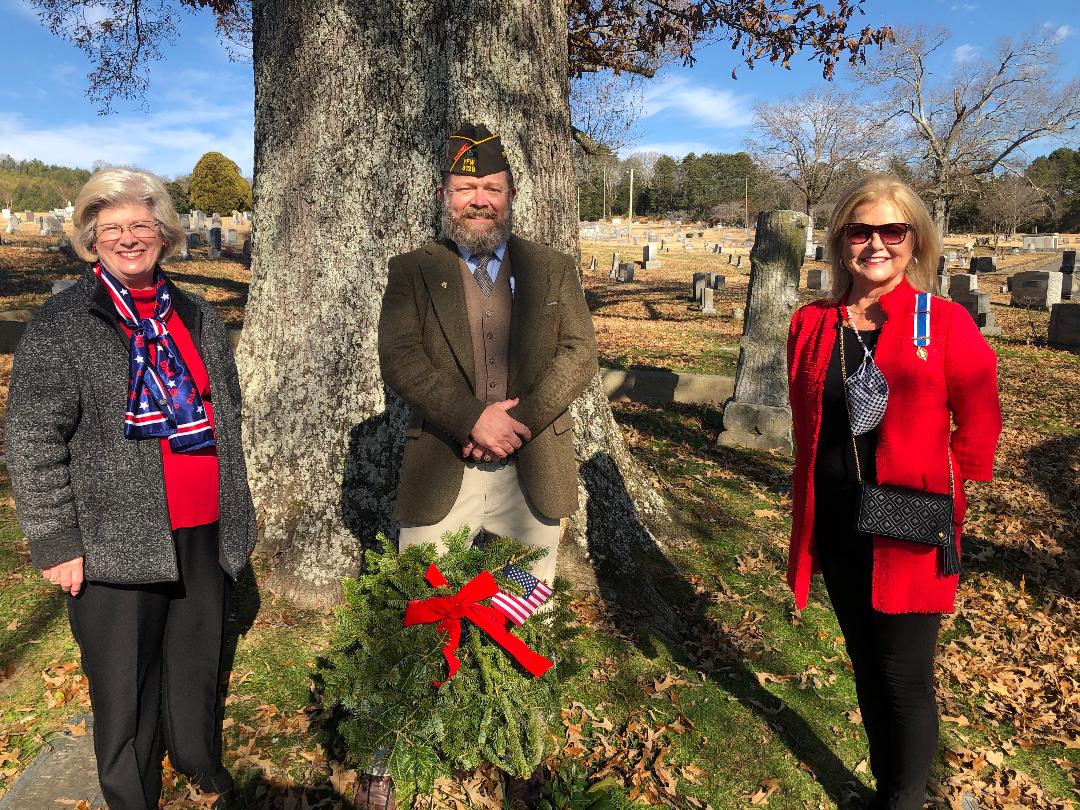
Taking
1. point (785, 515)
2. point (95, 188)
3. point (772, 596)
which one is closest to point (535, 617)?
point (95, 188)

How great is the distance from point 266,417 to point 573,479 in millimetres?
2092

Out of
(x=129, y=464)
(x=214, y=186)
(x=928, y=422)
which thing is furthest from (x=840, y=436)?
(x=214, y=186)

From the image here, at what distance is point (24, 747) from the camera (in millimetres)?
3092

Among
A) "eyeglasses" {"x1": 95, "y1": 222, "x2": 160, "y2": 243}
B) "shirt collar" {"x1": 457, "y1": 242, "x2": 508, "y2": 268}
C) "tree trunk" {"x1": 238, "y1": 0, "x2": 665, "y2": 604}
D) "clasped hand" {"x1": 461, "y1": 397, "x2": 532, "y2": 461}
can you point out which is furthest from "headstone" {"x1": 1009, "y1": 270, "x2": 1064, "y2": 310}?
"eyeglasses" {"x1": 95, "y1": 222, "x2": 160, "y2": 243}

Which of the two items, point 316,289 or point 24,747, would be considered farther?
point 316,289

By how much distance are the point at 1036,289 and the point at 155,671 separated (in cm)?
2285

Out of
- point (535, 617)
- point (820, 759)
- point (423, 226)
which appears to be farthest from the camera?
point (423, 226)

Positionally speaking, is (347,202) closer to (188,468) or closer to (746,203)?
(188,468)

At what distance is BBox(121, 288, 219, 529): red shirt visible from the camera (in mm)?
2496

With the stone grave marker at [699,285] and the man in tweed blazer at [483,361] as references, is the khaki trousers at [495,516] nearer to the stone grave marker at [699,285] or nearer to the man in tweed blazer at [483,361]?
the man in tweed blazer at [483,361]

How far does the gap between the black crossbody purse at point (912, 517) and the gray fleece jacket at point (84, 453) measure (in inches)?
95.5

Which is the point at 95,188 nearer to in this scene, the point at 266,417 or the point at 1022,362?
the point at 266,417

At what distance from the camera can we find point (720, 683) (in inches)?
151

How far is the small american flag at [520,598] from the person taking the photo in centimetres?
251
